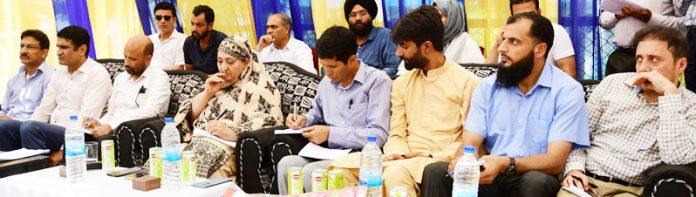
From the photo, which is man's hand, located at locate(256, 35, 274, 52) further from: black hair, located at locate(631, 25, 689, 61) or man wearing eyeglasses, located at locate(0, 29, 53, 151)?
black hair, located at locate(631, 25, 689, 61)

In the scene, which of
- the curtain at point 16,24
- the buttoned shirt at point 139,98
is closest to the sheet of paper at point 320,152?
the buttoned shirt at point 139,98

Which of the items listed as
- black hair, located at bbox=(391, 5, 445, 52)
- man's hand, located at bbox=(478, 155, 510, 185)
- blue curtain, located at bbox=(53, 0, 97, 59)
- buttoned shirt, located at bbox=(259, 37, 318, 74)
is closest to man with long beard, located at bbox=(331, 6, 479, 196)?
black hair, located at bbox=(391, 5, 445, 52)

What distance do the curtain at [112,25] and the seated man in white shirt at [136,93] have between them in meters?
2.52

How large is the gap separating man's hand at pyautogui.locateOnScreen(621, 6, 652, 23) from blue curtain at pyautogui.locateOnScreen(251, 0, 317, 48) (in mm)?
2689

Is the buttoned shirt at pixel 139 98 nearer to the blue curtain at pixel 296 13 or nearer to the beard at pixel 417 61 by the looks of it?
the blue curtain at pixel 296 13

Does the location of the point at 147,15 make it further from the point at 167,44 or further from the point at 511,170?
the point at 511,170

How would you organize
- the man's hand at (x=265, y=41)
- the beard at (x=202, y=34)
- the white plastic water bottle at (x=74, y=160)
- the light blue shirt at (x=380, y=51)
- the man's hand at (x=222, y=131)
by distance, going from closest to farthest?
the white plastic water bottle at (x=74, y=160)
the man's hand at (x=222, y=131)
the light blue shirt at (x=380, y=51)
the man's hand at (x=265, y=41)
the beard at (x=202, y=34)

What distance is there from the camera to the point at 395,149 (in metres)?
2.97

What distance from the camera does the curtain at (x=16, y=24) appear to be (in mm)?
6750

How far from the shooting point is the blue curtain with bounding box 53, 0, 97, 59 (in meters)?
6.80

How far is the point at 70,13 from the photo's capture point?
22.4 feet

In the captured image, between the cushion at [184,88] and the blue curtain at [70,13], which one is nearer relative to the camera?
the cushion at [184,88]

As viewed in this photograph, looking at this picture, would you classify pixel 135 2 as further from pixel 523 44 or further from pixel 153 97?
pixel 523 44

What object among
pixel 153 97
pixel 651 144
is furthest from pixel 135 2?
pixel 651 144
